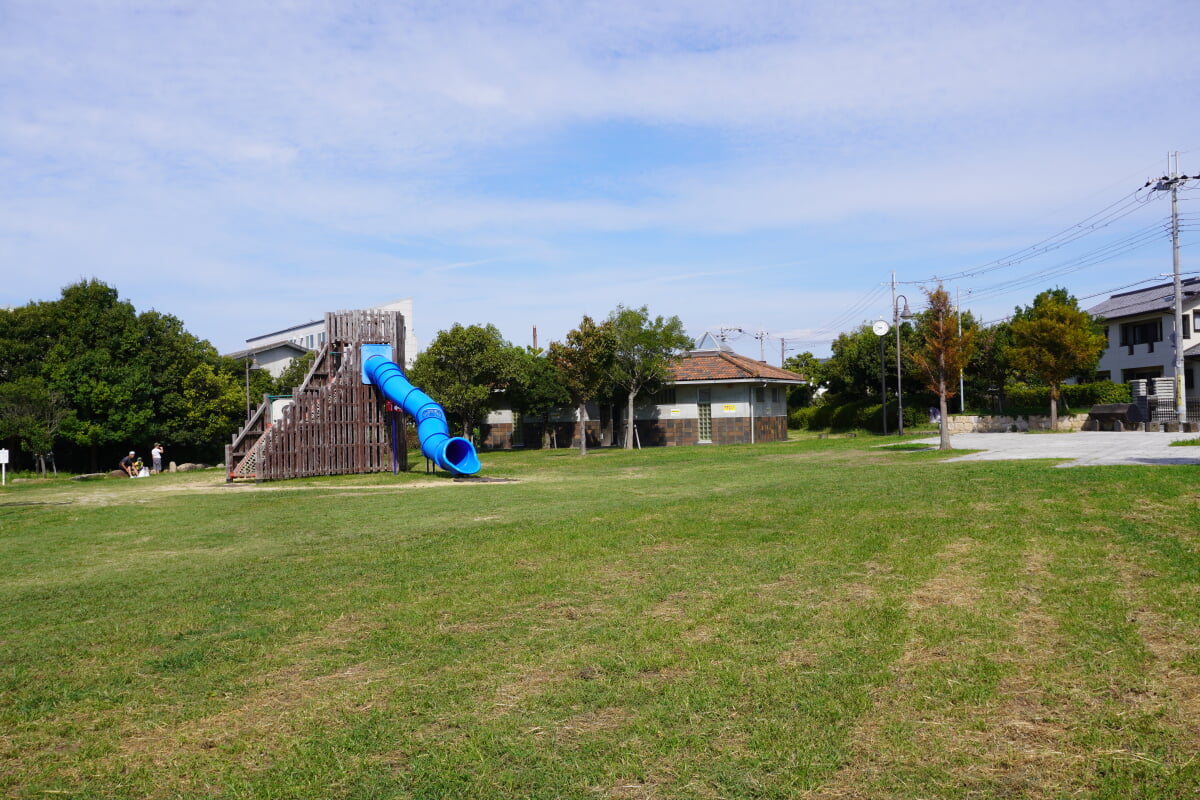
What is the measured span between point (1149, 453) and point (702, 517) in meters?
11.7

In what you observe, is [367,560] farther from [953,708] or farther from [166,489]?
[166,489]

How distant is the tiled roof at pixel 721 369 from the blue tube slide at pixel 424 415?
56.1 ft

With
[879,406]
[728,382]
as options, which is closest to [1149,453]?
[728,382]

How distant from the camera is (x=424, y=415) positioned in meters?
25.2

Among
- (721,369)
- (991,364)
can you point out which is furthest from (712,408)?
(991,364)

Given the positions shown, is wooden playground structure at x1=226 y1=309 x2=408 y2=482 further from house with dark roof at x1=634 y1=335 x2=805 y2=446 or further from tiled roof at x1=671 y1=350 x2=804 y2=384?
house with dark roof at x1=634 y1=335 x2=805 y2=446

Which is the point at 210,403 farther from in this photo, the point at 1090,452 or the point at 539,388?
the point at 1090,452

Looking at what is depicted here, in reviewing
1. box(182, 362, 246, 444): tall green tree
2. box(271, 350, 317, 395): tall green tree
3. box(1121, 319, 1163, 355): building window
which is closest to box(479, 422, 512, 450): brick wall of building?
box(271, 350, 317, 395): tall green tree

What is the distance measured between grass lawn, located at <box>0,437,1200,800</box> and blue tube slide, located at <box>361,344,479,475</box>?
505 inches

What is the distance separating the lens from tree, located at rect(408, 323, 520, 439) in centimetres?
3794

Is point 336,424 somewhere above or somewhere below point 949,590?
above

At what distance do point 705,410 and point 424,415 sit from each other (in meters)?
21.0

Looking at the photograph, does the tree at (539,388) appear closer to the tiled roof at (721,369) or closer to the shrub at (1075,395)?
the tiled roof at (721,369)

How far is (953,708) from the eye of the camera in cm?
452
